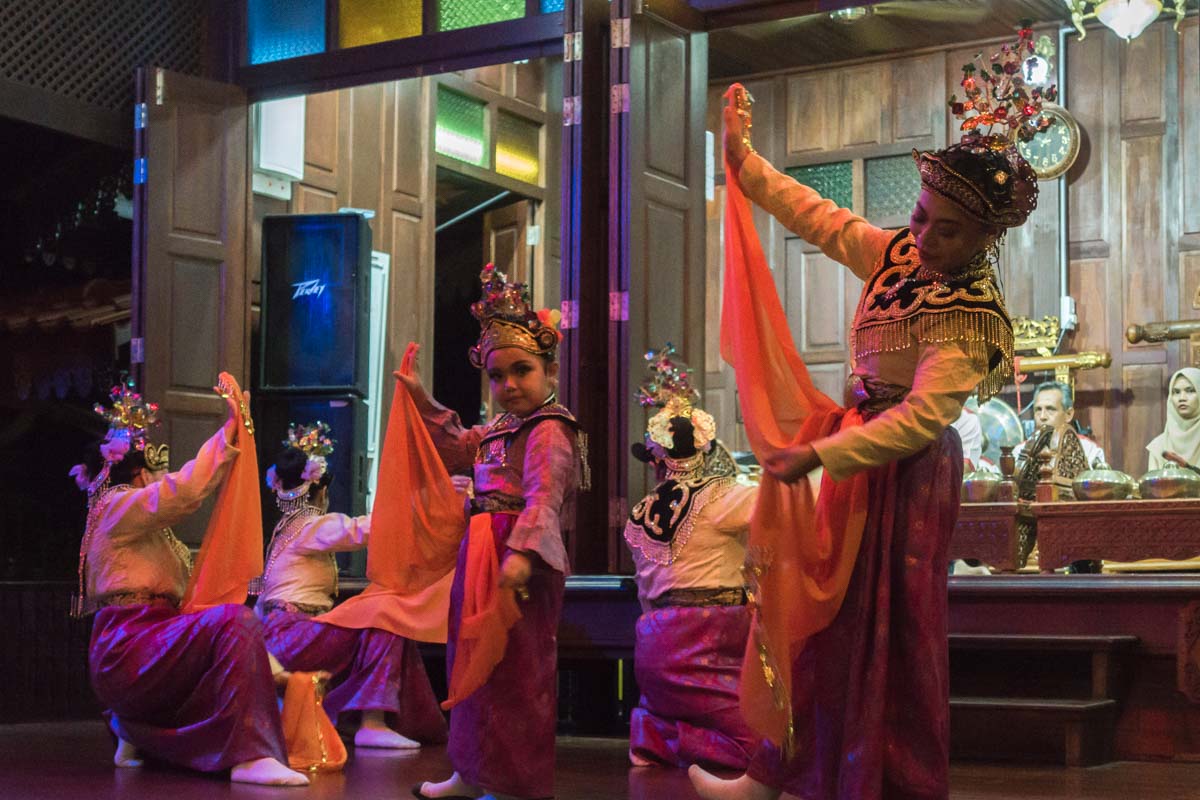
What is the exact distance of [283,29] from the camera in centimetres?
735

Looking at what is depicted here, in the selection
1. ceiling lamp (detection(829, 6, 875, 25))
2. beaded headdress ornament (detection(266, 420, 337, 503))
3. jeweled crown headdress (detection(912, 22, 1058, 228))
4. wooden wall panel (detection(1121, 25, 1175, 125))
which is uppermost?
ceiling lamp (detection(829, 6, 875, 25))

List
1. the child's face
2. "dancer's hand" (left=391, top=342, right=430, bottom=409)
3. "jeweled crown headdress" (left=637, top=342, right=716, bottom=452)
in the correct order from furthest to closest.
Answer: "jeweled crown headdress" (left=637, top=342, right=716, bottom=452) → "dancer's hand" (left=391, top=342, right=430, bottom=409) → the child's face

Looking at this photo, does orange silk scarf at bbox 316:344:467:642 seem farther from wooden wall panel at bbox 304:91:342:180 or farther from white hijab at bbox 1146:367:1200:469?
white hijab at bbox 1146:367:1200:469

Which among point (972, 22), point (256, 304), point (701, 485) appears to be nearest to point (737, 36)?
point (972, 22)

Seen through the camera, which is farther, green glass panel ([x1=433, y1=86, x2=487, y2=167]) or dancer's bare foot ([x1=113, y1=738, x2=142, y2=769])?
green glass panel ([x1=433, y1=86, x2=487, y2=167])

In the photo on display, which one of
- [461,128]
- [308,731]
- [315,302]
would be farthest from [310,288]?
[308,731]

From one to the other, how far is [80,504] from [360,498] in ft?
4.67

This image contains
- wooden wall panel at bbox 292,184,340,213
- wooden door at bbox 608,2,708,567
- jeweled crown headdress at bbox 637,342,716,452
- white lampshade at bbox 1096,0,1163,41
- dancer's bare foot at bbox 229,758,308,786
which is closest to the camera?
dancer's bare foot at bbox 229,758,308,786

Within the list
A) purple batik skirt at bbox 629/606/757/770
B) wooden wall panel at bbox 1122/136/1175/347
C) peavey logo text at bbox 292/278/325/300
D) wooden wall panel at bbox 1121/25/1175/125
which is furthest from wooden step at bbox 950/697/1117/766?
wooden wall panel at bbox 1121/25/1175/125

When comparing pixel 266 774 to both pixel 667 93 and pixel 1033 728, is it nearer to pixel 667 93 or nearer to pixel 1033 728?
pixel 1033 728

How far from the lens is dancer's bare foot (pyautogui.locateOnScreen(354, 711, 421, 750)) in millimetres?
5371

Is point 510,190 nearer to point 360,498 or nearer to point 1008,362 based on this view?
point 360,498

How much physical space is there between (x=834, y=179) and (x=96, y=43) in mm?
4711

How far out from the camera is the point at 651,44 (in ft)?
20.9
